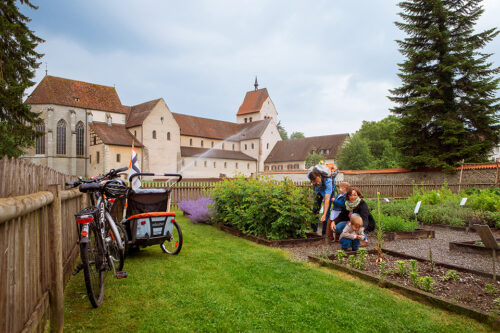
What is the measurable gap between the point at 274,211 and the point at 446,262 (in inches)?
137

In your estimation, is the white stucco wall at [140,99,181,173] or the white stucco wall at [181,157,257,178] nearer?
the white stucco wall at [140,99,181,173]

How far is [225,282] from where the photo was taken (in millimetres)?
4578

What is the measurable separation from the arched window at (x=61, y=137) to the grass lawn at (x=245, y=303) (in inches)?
1791

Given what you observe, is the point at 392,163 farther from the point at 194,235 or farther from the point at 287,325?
the point at 287,325

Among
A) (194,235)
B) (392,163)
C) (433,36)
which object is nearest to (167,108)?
(392,163)

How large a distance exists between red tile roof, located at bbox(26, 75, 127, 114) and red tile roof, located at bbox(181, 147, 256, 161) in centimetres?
1157

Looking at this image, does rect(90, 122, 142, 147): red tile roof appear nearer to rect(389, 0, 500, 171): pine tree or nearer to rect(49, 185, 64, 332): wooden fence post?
rect(389, 0, 500, 171): pine tree

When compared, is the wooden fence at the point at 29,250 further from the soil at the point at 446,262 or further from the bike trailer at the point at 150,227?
the soil at the point at 446,262

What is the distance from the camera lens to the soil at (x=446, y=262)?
12.5 feet

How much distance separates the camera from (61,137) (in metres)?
44.8

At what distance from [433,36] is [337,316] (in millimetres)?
29808

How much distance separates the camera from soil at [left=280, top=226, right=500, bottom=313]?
12.5ft

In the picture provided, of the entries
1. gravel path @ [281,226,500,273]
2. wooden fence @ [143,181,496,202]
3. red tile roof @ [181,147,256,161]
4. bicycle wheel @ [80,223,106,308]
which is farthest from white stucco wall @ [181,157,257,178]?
bicycle wheel @ [80,223,106,308]

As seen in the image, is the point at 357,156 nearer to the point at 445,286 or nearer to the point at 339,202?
the point at 339,202
